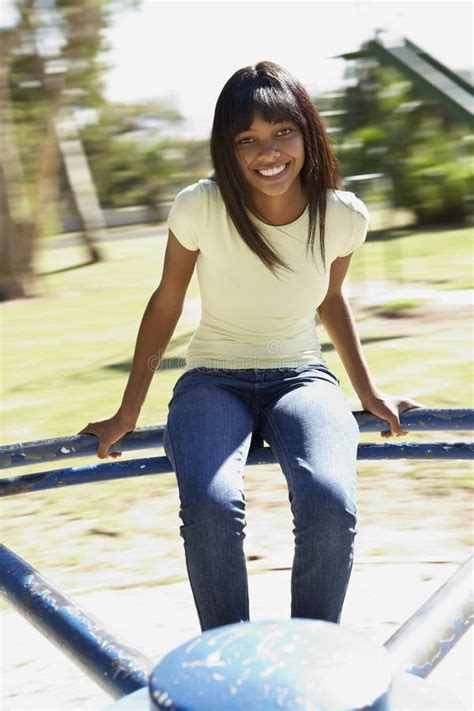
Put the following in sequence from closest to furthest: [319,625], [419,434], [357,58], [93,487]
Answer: [319,625]
[93,487]
[419,434]
[357,58]

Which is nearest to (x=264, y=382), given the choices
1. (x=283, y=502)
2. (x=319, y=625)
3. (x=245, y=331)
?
(x=245, y=331)

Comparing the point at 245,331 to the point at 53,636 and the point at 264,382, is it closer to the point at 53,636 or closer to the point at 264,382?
the point at 264,382

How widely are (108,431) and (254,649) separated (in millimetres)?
1300

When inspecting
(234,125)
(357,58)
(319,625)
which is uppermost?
(234,125)

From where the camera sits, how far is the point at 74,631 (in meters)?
1.39

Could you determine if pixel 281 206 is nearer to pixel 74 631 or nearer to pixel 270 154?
pixel 270 154

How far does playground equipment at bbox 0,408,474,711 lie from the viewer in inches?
33.8

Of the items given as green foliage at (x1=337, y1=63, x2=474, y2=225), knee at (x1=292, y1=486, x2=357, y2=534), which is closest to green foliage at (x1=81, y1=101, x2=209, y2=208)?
green foliage at (x1=337, y1=63, x2=474, y2=225)

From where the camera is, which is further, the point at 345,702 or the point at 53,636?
the point at 53,636

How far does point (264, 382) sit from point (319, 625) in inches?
49.2

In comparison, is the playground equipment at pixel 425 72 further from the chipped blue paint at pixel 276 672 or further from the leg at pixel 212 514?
the chipped blue paint at pixel 276 672

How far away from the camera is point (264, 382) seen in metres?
2.18

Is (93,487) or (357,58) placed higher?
(357,58)

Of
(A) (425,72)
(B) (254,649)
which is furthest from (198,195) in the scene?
(A) (425,72)
